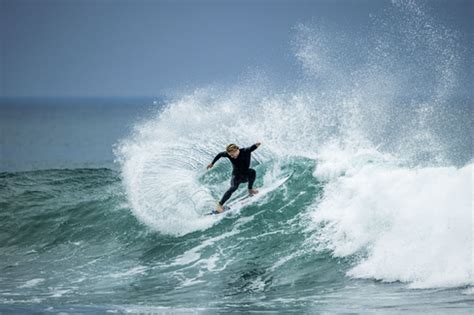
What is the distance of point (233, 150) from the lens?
641 inches

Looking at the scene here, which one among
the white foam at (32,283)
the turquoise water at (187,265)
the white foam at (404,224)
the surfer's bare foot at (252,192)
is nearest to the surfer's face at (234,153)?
the surfer's bare foot at (252,192)

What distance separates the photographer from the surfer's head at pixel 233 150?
16219 mm

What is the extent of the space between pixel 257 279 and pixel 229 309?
2004 mm

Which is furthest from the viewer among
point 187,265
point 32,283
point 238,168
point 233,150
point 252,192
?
point 252,192

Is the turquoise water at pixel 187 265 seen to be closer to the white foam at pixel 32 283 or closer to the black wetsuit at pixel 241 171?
the white foam at pixel 32 283

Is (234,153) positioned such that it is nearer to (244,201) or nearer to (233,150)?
(233,150)

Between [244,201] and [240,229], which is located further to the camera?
[244,201]

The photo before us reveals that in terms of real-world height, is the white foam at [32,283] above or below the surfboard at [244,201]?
below

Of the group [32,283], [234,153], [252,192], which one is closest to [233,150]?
[234,153]

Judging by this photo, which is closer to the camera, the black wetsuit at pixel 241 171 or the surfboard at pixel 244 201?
the black wetsuit at pixel 241 171

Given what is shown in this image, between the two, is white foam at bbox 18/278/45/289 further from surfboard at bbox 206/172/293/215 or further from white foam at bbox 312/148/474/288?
white foam at bbox 312/148/474/288

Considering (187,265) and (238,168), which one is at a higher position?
(238,168)

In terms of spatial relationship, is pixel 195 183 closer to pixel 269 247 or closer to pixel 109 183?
pixel 269 247

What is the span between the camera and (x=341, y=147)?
1908 cm
